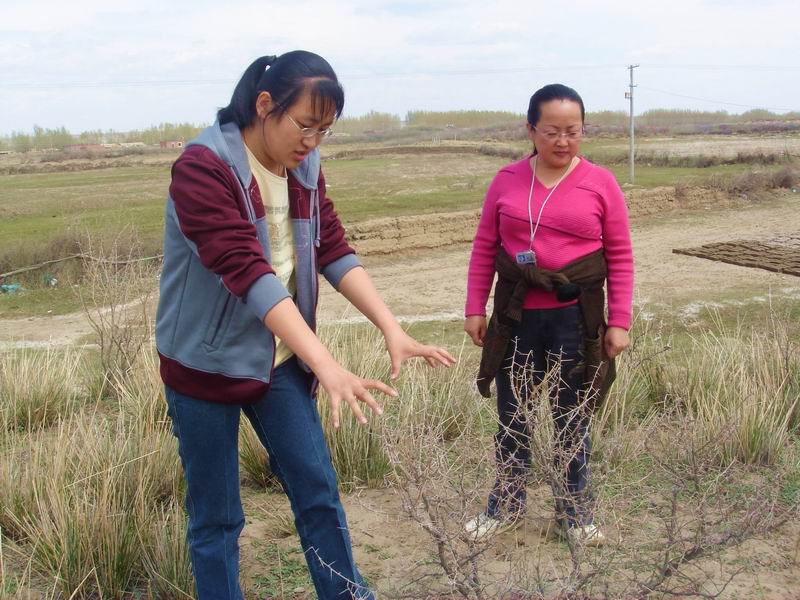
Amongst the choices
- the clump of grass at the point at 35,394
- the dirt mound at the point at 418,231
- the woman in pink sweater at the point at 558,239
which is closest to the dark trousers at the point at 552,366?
the woman in pink sweater at the point at 558,239

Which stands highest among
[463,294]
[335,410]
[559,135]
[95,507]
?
[559,135]

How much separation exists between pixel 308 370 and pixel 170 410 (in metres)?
0.39

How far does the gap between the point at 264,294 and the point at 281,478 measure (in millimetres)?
652

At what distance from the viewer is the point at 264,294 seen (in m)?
2.16

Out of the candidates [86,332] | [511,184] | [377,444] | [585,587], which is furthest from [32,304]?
[585,587]

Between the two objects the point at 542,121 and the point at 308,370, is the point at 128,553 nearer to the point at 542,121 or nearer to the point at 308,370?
the point at 308,370

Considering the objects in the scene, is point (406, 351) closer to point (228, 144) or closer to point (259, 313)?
point (259, 313)

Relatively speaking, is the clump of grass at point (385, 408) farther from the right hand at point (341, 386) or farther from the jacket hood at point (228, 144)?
the jacket hood at point (228, 144)

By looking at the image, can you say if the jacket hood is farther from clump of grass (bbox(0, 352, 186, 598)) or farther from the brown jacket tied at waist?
clump of grass (bbox(0, 352, 186, 598))

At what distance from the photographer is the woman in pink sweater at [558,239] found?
314cm

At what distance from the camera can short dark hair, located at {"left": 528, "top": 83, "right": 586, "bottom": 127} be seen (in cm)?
318

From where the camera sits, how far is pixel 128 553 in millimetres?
2979

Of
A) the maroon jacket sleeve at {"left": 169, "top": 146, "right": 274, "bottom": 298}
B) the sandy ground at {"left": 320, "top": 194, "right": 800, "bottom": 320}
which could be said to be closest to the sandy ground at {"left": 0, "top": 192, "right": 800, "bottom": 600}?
the sandy ground at {"left": 320, "top": 194, "right": 800, "bottom": 320}

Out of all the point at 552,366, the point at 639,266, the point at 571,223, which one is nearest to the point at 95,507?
the point at 552,366
